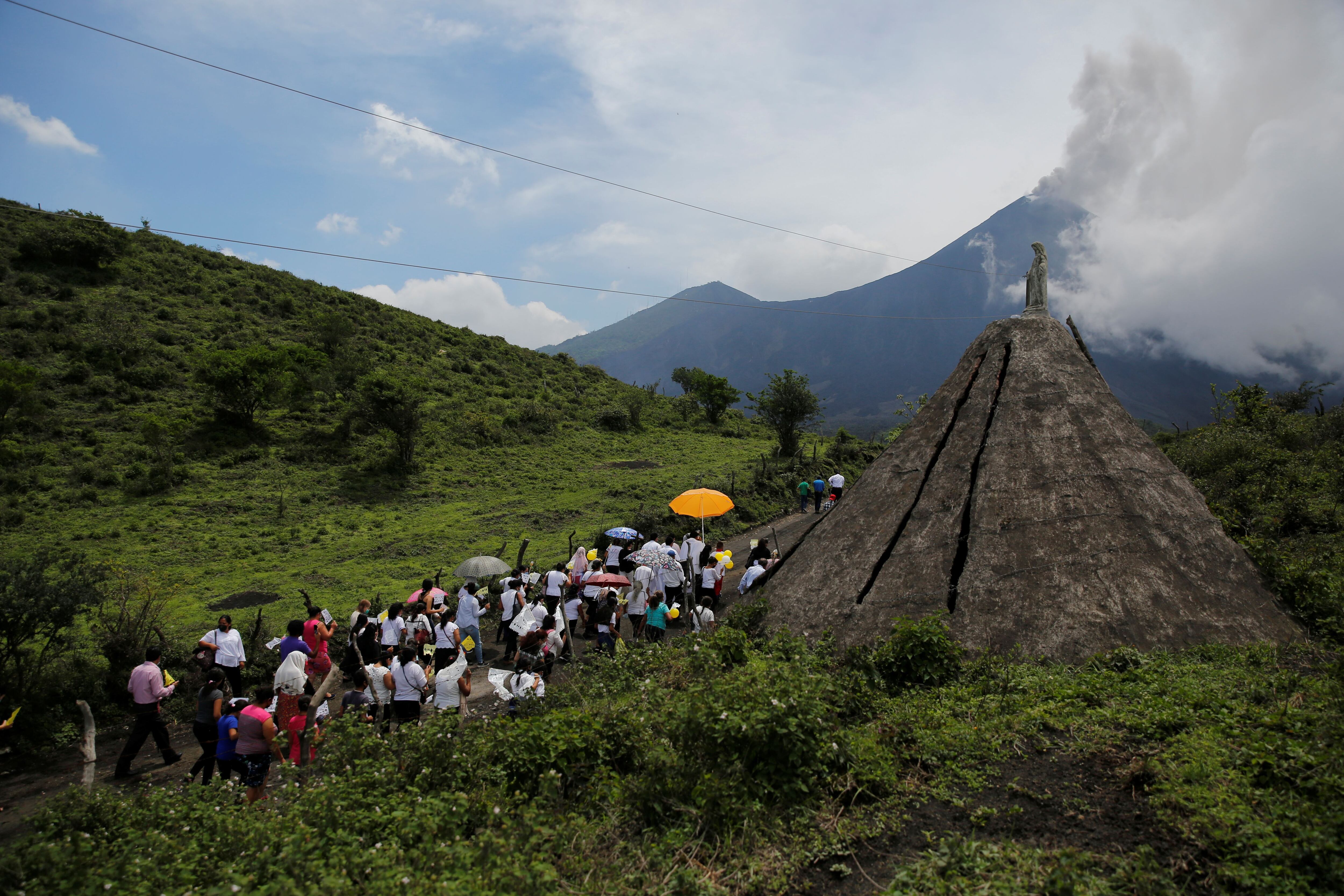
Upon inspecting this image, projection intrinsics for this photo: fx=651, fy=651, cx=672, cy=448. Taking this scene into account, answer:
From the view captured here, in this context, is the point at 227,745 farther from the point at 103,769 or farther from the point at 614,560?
the point at 614,560

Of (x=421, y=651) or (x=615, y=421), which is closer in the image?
(x=421, y=651)

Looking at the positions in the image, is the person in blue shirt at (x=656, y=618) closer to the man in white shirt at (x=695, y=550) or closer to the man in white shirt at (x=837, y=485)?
the man in white shirt at (x=695, y=550)

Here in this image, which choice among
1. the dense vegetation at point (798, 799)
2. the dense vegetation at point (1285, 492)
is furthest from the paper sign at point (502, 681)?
the dense vegetation at point (1285, 492)

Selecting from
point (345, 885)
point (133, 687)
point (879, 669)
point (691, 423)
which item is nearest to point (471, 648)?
point (133, 687)

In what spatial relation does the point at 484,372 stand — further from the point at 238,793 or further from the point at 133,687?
the point at 238,793

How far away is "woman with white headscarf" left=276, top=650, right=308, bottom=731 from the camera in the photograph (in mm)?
8500

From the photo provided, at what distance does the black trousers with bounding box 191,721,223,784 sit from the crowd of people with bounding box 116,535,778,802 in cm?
2

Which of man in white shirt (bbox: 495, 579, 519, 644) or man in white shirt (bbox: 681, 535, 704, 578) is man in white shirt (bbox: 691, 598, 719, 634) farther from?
man in white shirt (bbox: 495, 579, 519, 644)

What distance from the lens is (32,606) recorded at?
403 inches

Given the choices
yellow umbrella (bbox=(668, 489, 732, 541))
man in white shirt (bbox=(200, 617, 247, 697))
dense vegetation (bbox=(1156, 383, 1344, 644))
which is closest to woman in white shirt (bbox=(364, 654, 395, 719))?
man in white shirt (bbox=(200, 617, 247, 697))

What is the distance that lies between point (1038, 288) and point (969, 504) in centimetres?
497

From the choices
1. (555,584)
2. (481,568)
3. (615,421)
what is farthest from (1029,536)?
(615,421)

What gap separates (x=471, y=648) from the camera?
12.2 meters

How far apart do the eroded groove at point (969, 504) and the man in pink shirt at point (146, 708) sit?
34.7 feet
